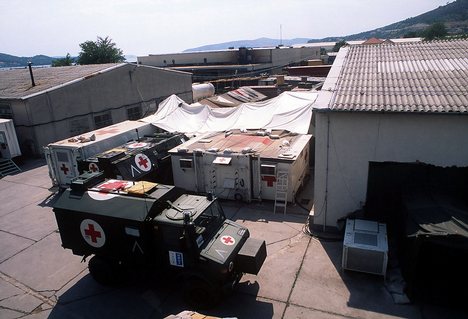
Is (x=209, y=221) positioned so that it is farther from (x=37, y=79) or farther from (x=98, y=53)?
(x=98, y=53)

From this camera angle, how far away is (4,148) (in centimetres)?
2236

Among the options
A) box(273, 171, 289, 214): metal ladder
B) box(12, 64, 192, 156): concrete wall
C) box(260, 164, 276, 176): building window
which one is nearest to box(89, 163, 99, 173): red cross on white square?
box(260, 164, 276, 176): building window

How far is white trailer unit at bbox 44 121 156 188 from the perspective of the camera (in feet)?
54.6

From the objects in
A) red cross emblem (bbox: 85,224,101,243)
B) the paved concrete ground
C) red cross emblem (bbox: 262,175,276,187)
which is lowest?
the paved concrete ground

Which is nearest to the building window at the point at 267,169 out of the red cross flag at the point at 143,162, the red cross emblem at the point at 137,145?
the red cross flag at the point at 143,162

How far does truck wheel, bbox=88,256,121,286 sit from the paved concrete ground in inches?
12.3

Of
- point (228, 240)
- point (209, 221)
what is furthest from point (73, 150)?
point (228, 240)

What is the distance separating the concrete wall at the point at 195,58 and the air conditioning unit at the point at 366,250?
6183 cm

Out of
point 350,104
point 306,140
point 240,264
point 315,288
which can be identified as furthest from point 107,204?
point 306,140

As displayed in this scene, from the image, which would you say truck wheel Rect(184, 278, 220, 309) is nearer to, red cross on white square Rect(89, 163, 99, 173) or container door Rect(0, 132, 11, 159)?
red cross on white square Rect(89, 163, 99, 173)

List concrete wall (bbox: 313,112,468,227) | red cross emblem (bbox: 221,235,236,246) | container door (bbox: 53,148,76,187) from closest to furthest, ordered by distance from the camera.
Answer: red cross emblem (bbox: 221,235,236,246), concrete wall (bbox: 313,112,468,227), container door (bbox: 53,148,76,187)

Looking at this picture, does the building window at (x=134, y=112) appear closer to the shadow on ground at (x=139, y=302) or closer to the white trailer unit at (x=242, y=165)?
the white trailer unit at (x=242, y=165)

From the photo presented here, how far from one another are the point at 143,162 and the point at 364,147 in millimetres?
9920

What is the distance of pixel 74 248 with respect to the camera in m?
10.2
